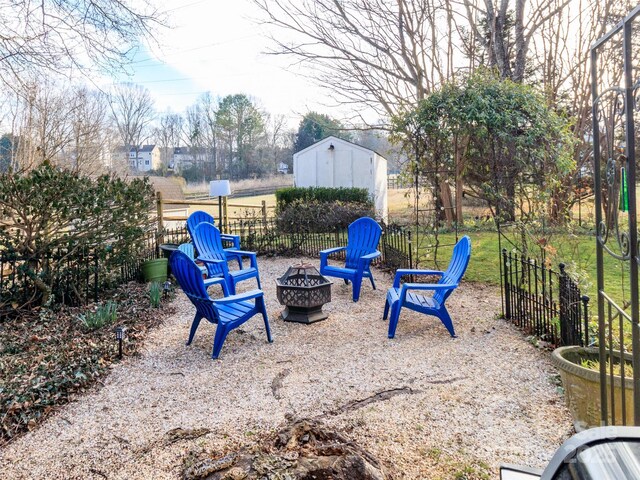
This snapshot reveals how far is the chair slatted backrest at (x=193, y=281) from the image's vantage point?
3.54 m

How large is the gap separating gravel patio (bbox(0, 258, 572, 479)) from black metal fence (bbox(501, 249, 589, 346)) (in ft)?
0.69

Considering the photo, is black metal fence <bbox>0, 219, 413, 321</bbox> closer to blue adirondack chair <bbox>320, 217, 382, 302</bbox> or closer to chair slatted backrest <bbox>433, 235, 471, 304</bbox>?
blue adirondack chair <bbox>320, 217, 382, 302</bbox>

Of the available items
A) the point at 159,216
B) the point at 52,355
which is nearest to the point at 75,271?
the point at 52,355

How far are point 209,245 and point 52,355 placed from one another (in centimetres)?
277

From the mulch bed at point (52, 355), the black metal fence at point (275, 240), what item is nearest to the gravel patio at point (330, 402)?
the mulch bed at point (52, 355)

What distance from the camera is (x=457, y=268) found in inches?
167

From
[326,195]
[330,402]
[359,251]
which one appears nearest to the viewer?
[330,402]

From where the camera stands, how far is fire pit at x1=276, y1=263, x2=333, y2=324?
4449 mm

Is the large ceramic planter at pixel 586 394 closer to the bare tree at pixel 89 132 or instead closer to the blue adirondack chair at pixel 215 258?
the blue adirondack chair at pixel 215 258

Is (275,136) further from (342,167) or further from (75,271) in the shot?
(75,271)

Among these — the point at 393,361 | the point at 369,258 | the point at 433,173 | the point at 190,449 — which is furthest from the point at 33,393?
the point at 433,173

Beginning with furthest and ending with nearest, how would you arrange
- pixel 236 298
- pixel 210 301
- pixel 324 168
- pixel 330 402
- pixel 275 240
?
pixel 324 168 → pixel 275 240 → pixel 236 298 → pixel 210 301 → pixel 330 402

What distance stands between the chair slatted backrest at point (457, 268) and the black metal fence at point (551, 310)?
42 centimetres

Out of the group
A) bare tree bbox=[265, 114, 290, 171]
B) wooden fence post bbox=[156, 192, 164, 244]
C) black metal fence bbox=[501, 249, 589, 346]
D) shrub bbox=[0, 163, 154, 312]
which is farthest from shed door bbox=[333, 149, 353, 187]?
bare tree bbox=[265, 114, 290, 171]
